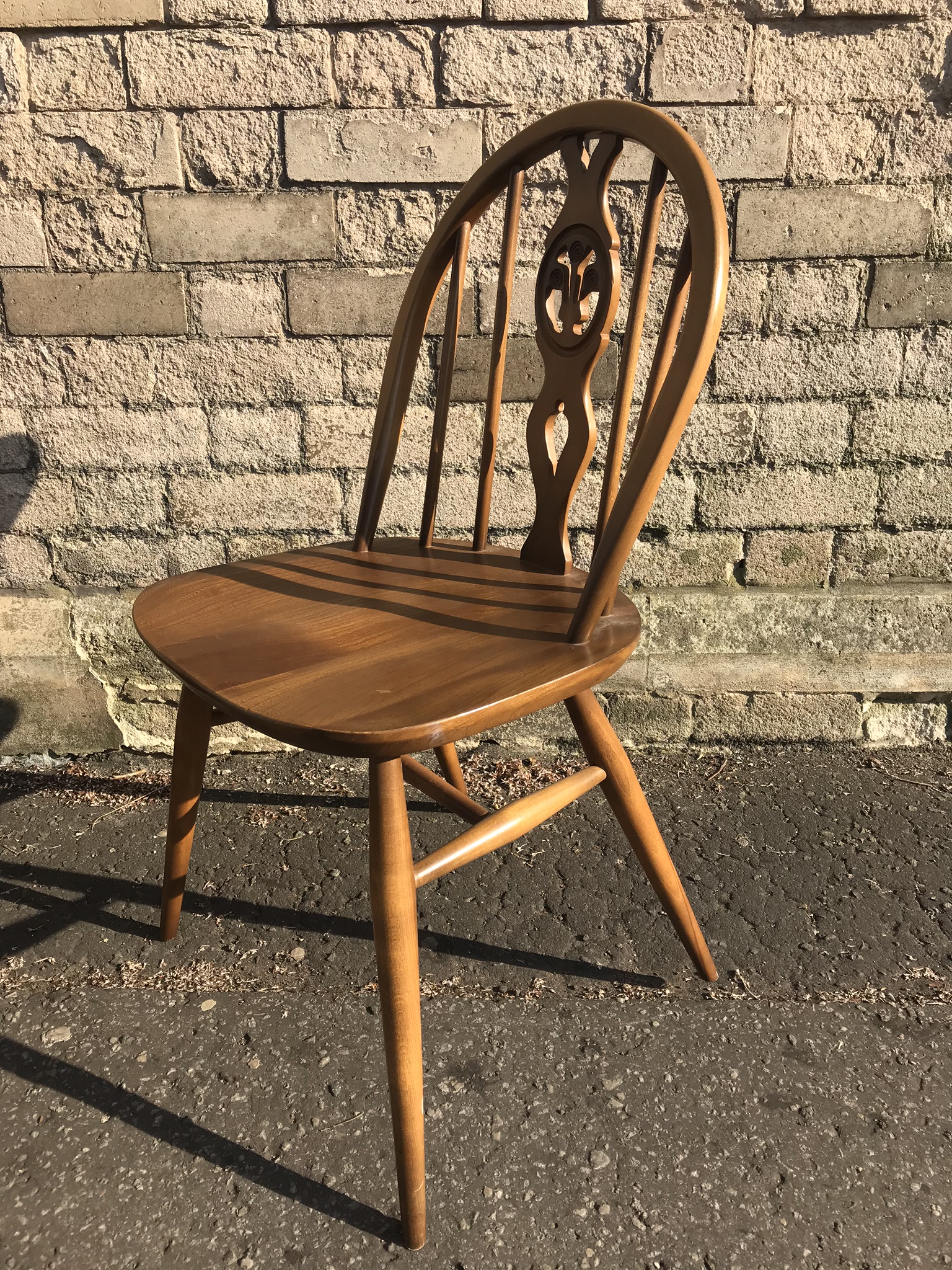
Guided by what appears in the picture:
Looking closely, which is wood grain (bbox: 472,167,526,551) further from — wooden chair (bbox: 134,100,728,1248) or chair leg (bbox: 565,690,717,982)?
Answer: chair leg (bbox: 565,690,717,982)

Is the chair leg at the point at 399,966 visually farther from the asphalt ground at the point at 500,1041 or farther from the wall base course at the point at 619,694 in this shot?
the wall base course at the point at 619,694

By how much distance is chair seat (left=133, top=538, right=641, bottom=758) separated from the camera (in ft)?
2.87

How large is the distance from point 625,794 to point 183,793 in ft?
2.35

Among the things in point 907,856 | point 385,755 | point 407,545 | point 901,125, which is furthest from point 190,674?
point 901,125

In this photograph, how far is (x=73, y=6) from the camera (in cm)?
162

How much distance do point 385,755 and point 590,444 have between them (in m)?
0.60

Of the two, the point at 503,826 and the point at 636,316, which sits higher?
the point at 636,316

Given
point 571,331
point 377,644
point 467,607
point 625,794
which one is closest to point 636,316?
point 571,331

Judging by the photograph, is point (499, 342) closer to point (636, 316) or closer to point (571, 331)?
point (571, 331)

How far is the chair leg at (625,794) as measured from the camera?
4.01 feet

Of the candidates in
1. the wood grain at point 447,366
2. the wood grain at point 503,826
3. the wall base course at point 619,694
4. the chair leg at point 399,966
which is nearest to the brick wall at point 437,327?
the wall base course at point 619,694

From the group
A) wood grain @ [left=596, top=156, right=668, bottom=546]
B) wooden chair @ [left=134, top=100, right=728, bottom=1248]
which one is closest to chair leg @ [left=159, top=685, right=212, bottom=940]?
wooden chair @ [left=134, top=100, right=728, bottom=1248]

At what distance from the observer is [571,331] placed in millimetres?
1250

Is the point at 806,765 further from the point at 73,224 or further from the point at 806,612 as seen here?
the point at 73,224
